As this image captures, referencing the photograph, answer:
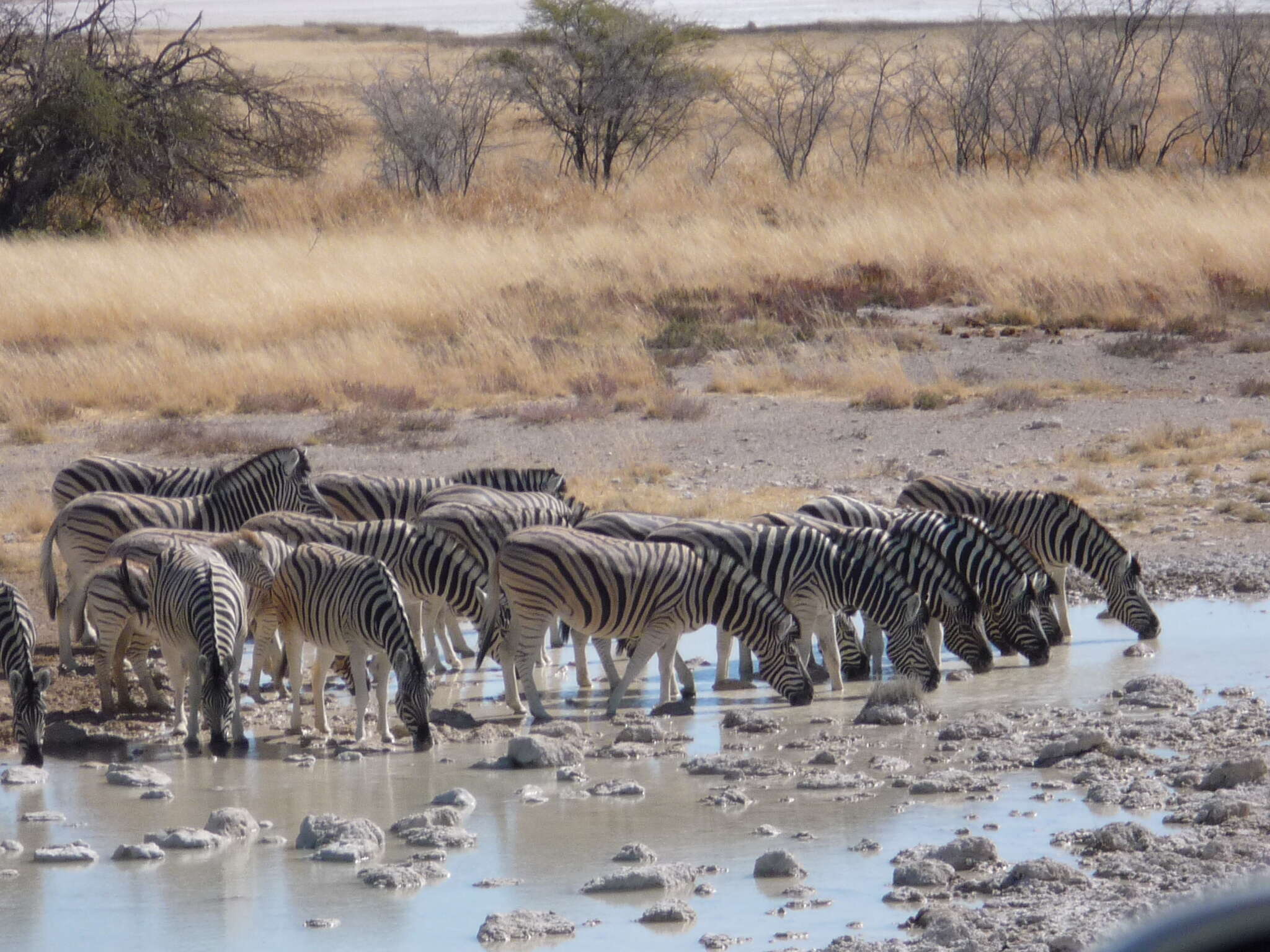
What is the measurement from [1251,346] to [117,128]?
1919cm

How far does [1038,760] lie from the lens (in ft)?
24.2

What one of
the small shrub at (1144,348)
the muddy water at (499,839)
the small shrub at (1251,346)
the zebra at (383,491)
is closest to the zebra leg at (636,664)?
the muddy water at (499,839)

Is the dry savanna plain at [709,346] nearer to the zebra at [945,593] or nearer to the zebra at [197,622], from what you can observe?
the zebra at [197,622]

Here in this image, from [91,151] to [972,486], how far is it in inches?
870

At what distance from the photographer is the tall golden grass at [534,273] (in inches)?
744

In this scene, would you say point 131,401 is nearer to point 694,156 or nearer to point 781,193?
point 781,193

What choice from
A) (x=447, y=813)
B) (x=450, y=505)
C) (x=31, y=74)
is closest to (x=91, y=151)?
(x=31, y=74)

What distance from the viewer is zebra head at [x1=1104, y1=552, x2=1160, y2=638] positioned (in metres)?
9.98

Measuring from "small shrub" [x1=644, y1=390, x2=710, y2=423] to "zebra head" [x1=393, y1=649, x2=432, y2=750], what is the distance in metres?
9.31

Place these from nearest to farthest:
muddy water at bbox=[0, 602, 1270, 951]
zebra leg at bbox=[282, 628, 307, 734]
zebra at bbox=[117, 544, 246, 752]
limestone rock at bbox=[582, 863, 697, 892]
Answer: muddy water at bbox=[0, 602, 1270, 951] → limestone rock at bbox=[582, 863, 697, 892] → zebra at bbox=[117, 544, 246, 752] → zebra leg at bbox=[282, 628, 307, 734]

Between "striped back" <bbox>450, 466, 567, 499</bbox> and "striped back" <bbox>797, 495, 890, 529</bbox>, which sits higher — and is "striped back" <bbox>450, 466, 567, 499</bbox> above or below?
above

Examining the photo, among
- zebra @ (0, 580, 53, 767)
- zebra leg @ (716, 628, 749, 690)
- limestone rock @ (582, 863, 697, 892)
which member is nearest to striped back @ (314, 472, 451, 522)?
zebra leg @ (716, 628, 749, 690)

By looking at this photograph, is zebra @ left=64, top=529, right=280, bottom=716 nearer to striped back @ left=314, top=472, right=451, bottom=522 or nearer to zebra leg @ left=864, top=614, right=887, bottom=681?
striped back @ left=314, top=472, right=451, bottom=522

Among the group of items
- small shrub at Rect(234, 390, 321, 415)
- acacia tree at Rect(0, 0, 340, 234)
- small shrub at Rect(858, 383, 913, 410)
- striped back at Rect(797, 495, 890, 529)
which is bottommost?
small shrub at Rect(234, 390, 321, 415)
